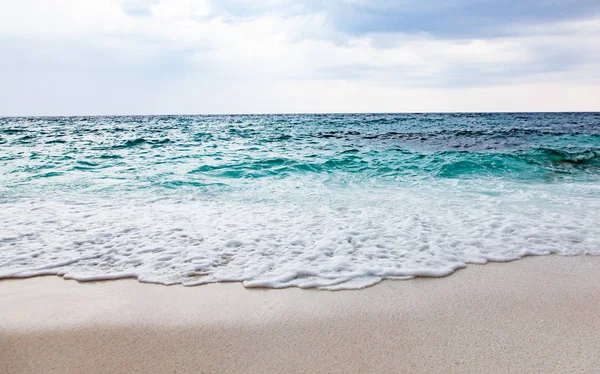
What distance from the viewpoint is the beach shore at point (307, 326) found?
1.91 metres

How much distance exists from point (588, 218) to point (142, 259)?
5.31 meters

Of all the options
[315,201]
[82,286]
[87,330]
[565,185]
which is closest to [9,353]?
[87,330]

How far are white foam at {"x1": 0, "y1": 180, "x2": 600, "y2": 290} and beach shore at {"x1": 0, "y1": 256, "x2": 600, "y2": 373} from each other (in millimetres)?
249

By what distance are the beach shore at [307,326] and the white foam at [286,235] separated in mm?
249

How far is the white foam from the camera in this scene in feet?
10.1

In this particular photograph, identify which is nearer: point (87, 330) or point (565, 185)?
point (87, 330)

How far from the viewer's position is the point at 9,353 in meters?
1.99

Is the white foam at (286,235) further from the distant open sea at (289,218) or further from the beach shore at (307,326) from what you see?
the beach shore at (307,326)

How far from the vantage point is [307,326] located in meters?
2.26

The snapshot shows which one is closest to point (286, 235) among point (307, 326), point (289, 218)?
point (289, 218)

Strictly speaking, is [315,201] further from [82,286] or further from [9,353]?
[9,353]

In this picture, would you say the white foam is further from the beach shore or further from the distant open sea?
the beach shore

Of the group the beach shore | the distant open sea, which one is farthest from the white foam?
the beach shore

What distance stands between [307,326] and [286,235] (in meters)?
1.77
